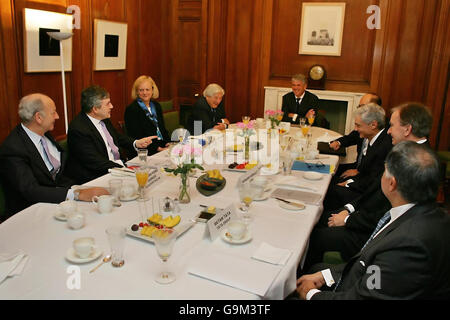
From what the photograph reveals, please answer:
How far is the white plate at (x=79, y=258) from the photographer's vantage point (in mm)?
1515

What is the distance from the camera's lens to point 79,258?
1.54m

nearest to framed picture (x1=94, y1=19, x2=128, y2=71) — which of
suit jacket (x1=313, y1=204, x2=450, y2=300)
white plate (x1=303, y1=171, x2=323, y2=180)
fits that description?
white plate (x1=303, y1=171, x2=323, y2=180)

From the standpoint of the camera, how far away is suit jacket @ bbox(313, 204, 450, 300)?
4.32 ft

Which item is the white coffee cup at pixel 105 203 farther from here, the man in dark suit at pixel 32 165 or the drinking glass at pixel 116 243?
the drinking glass at pixel 116 243

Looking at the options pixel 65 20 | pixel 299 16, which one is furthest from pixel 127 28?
pixel 299 16

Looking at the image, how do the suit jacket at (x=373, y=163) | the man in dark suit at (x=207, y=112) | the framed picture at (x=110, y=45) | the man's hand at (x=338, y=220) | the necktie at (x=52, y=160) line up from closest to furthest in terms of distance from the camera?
1. the man's hand at (x=338, y=220)
2. the necktie at (x=52, y=160)
3. the suit jacket at (x=373, y=163)
4. the man in dark suit at (x=207, y=112)
5. the framed picture at (x=110, y=45)

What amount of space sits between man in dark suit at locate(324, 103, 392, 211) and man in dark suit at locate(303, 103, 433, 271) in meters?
0.38

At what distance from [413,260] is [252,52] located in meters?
5.69

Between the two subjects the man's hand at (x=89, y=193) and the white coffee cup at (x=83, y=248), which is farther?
the man's hand at (x=89, y=193)

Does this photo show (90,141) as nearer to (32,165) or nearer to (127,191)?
(32,165)

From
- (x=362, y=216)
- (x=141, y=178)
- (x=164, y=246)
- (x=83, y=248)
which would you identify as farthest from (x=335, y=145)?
(x=83, y=248)

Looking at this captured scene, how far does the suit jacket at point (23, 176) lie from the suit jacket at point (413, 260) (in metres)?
1.69

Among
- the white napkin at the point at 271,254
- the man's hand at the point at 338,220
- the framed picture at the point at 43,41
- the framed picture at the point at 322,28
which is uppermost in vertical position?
the framed picture at the point at 322,28

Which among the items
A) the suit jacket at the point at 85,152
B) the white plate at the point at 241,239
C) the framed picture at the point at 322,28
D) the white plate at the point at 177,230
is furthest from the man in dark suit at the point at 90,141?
the framed picture at the point at 322,28
